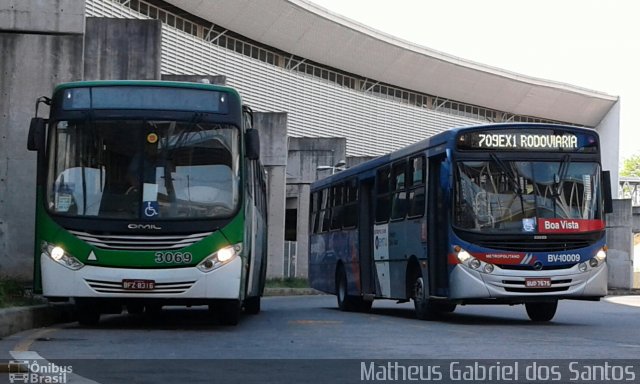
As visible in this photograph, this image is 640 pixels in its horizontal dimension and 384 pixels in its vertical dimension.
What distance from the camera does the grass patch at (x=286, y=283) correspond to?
40562 mm

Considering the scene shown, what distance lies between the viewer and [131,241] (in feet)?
49.9

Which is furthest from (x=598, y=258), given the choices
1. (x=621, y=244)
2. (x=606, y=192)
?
(x=621, y=244)

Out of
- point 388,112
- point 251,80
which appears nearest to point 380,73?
point 388,112

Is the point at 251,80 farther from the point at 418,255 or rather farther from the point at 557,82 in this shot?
the point at 418,255

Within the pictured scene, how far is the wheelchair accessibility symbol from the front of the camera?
50.4 ft

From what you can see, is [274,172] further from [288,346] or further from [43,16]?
[288,346]

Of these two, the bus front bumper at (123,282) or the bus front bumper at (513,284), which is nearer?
the bus front bumper at (123,282)

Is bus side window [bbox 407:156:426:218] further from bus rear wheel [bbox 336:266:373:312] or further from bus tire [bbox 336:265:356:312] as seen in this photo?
bus tire [bbox 336:265:356:312]

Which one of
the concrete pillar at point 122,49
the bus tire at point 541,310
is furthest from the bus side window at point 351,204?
the concrete pillar at point 122,49

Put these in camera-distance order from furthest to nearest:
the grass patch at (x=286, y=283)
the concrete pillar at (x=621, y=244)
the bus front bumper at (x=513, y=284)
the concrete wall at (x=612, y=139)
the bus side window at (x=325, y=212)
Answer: the concrete wall at (x=612, y=139), the concrete pillar at (x=621, y=244), the grass patch at (x=286, y=283), the bus side window at (x=325, y=212), the bus front bumper at (x=513, y=284)

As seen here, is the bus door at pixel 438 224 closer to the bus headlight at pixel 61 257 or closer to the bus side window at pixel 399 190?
the bus side window at pixel 399 190

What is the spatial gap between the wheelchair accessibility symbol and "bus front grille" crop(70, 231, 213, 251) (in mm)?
303

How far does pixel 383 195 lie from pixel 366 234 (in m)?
1.54

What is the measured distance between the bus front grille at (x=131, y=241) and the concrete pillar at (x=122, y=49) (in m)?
12.5
